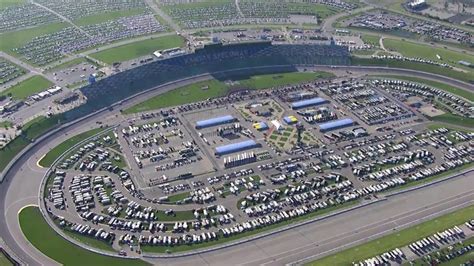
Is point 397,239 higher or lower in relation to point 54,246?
higher

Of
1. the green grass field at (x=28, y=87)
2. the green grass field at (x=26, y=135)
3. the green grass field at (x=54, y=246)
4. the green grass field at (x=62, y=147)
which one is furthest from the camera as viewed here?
the green grass field at (x=28, y=87)

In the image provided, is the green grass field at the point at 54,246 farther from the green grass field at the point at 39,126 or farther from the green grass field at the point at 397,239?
the green grass field at the point at 397,239

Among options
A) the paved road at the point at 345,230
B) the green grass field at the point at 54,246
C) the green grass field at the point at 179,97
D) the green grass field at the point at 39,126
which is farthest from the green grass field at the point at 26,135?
the paved road at the point at 345,230

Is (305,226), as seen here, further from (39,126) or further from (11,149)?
(39,126)

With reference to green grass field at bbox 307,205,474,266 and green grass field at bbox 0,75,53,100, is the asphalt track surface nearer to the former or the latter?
green grass field at bbox 307,205,474,266

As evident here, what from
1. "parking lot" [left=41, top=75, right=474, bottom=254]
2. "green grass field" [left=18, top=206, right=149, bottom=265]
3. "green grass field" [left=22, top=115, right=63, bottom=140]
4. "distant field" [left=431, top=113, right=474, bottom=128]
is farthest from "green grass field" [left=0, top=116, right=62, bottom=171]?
"distant field" [left=431, top=113, right=474, bottom=128]

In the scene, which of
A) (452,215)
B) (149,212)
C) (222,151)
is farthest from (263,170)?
(452,215)

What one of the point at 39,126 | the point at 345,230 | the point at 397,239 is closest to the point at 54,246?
the point at 39,126
